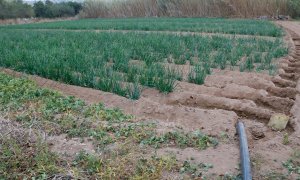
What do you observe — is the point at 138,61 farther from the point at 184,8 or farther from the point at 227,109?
the point at 184,8

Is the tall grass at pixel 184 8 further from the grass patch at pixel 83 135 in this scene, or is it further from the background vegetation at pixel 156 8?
the grass patch at pixel 83 135

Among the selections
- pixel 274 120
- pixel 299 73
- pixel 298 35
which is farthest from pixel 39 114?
pixel 298 35

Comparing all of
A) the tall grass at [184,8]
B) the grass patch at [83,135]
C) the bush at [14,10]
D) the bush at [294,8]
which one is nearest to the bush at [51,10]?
the bush at [14,10]

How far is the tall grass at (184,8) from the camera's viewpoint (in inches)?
856

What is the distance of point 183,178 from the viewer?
3162 millimetres

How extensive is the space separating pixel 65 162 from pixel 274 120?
7.99 feet

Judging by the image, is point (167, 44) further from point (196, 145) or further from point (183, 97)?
point (196, 145)

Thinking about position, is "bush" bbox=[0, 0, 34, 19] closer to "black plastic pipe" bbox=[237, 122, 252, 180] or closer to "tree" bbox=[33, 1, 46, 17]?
"tree" bbox=[33, 1, 46, 17]

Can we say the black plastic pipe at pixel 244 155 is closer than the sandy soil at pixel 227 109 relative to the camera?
Yes

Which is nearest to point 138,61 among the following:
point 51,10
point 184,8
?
point 184,8

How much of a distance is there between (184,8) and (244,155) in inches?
879

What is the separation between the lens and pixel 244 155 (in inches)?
133

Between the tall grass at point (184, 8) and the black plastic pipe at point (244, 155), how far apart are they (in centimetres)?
1903

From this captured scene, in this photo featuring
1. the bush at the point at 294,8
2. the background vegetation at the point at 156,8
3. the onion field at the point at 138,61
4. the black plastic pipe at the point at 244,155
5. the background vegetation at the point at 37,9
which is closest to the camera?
the black plastic pipe at the point at 244,155
